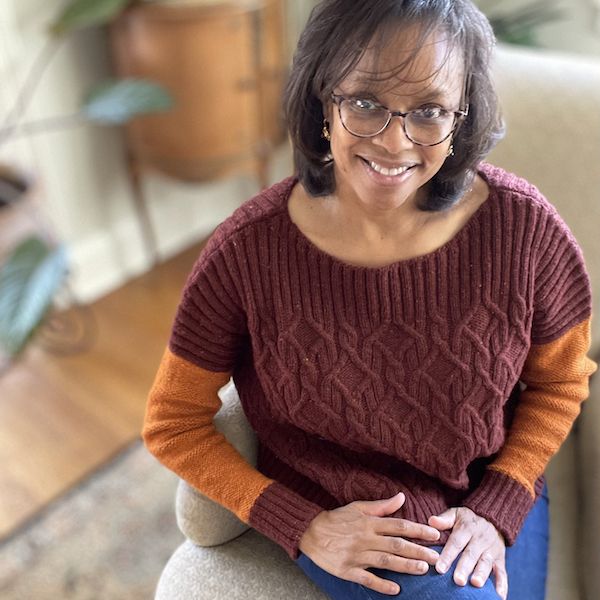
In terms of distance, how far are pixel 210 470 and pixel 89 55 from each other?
1.62 m

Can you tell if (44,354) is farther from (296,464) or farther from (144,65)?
(296,464)

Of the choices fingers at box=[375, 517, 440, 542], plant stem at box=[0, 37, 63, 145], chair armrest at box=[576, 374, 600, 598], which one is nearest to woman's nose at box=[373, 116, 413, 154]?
fingers at box=[375, 517, 440, 542]

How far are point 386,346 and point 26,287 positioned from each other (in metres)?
1.03

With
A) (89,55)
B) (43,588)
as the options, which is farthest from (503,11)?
(43,588)

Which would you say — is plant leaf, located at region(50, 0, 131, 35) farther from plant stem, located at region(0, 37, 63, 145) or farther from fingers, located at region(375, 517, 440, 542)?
fingers, located at region(375, 517, 440, 542)

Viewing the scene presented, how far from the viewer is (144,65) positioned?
6.62 feet

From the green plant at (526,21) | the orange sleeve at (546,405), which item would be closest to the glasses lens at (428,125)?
the orange sleeve at (546,405)

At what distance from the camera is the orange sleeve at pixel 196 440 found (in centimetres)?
102

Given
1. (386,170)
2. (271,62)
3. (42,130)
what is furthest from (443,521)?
(42,130)

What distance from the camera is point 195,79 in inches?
78.5

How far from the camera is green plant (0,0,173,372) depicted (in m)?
1.62

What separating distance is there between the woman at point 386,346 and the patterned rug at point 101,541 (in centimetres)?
71

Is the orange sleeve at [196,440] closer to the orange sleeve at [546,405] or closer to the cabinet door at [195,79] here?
the orange sleeve at [546,405]

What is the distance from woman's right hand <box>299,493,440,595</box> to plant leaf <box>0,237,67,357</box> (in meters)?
0.92
